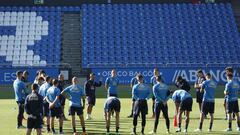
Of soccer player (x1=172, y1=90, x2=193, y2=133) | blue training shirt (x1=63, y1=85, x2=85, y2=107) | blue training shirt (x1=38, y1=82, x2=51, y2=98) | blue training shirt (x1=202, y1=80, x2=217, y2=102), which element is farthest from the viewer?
blue training shirt (x1=38, y1=82, x2=51, y2=98)

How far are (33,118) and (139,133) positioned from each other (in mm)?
4999

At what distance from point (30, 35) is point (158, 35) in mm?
13930

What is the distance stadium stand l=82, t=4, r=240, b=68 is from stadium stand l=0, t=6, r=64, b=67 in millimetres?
3366

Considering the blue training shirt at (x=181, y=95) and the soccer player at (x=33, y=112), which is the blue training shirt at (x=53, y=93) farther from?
the blue training shirt at (x=181, y=95)

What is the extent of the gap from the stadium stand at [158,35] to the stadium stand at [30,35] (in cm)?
337

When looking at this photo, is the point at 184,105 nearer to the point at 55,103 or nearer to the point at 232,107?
the point at 232,107

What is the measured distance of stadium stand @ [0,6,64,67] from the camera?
5100 centimetres

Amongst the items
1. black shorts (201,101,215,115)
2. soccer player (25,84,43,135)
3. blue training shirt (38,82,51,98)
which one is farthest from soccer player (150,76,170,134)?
soccer player (25,84,43,135)

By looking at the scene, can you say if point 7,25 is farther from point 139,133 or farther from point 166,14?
point 139,133

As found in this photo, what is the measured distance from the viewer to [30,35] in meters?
54.2

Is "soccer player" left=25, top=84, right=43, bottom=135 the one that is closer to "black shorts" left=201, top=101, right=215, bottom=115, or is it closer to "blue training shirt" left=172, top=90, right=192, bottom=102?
"blue training shirt" left=172, top=90, right=192, bottom=102

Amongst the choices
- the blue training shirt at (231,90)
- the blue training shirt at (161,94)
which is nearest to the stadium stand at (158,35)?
the blue training shirt at (231,90)

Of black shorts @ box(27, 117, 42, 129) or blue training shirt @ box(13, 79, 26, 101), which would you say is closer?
black shorts @ box(27, 117, 42, 129)

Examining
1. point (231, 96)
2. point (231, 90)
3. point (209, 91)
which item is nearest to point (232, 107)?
point (231, 96)
